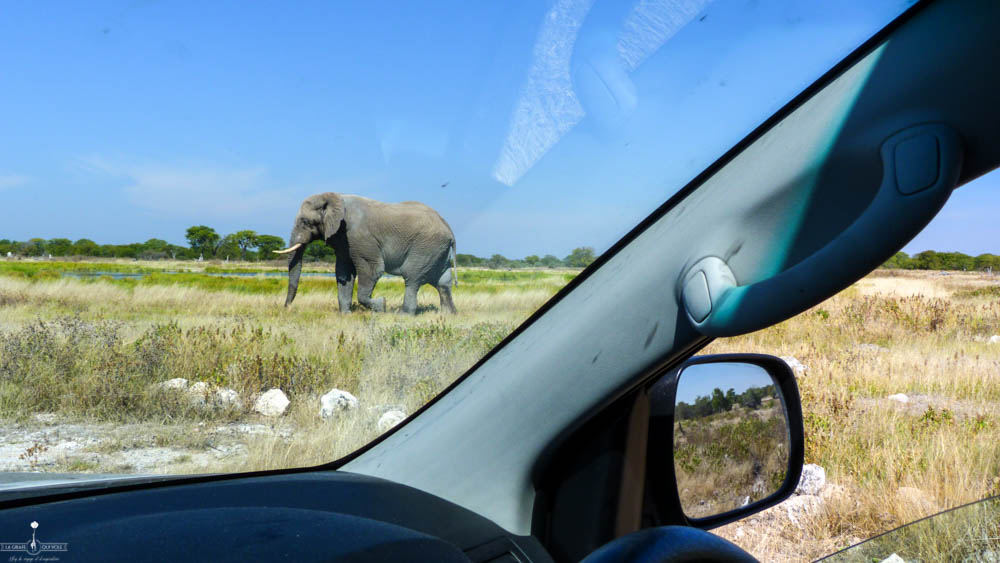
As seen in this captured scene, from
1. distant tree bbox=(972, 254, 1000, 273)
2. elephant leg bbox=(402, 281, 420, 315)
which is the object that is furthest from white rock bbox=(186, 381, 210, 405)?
distant tree bbox=(972, 254, 1000, 273)

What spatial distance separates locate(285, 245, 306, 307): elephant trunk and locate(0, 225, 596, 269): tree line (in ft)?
0.08

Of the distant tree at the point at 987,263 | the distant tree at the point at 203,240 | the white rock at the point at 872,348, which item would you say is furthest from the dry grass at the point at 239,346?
the white rock at the point at 872,348

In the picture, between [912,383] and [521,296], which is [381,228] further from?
[912,383]

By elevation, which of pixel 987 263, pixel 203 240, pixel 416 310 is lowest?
pixel 416 310

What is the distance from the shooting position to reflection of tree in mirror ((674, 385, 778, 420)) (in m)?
1.70

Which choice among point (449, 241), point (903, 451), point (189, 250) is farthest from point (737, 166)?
point (903, 451)

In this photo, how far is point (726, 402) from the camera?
5.86 ft

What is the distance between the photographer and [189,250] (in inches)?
59.3

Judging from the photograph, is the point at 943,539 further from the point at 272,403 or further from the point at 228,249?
the point at 228,249

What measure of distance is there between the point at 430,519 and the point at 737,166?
3.14 feet

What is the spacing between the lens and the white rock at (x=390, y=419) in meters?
1.63

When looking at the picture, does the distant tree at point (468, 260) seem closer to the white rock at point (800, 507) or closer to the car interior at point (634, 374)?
the car interior at point (634, 374)

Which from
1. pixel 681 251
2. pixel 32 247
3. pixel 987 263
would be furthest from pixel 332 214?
pixel 987 263

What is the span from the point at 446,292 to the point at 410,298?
114 mm
